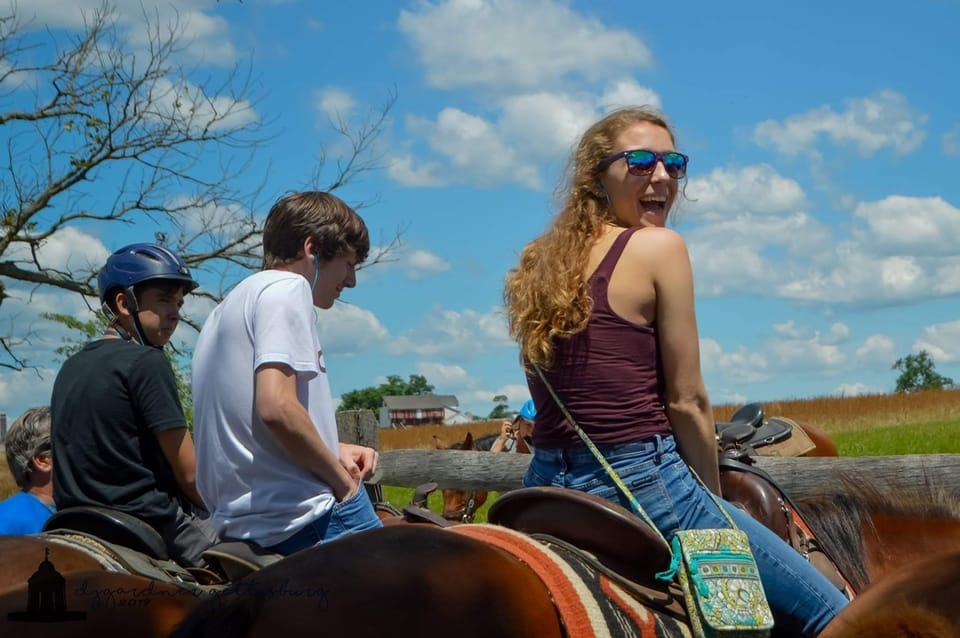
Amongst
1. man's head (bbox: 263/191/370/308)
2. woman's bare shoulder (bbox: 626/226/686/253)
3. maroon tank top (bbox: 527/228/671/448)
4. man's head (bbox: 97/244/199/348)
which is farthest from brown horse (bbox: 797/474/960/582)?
man's head (bbox: 97/244/199/348)

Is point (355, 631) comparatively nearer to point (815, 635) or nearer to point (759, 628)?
point (759, 628)

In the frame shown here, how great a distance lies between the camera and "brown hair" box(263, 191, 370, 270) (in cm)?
362

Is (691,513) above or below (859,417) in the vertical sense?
below

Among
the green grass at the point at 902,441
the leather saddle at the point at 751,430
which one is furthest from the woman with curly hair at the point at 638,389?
the green grass at the point at 902,441

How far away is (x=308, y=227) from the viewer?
361cm

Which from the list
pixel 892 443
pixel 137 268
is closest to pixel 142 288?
pixel 137 268

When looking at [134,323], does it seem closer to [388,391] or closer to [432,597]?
[432,597]

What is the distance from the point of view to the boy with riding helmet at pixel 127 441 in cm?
403

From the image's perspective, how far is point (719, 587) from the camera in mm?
2734

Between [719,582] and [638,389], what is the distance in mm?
565

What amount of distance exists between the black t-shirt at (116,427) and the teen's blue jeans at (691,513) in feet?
6.11

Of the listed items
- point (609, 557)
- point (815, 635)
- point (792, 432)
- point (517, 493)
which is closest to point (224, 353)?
point (517, 493)

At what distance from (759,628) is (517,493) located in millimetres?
727

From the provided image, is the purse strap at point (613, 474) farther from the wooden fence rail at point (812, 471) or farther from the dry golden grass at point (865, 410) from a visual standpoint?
the dry golden grass at point (865, 410)
